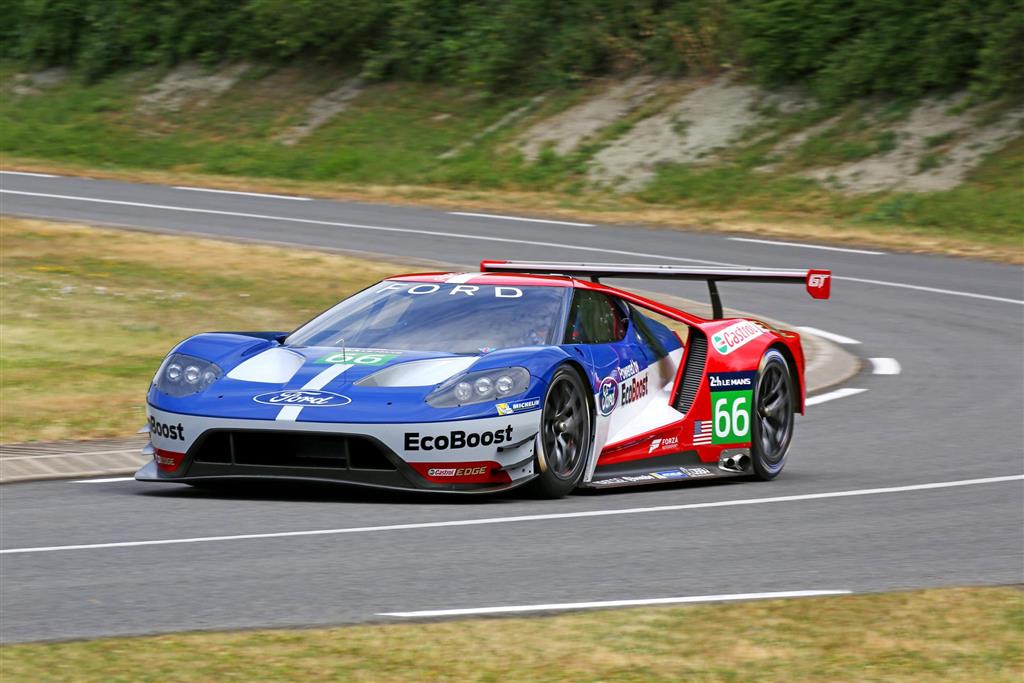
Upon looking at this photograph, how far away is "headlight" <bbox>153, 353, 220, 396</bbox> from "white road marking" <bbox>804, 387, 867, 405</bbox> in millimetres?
Answer: 6118

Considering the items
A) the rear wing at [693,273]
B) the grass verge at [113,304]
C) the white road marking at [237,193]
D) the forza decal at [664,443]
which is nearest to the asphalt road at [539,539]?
the forza decal at [664,443]

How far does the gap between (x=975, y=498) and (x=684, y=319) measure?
6.62ft

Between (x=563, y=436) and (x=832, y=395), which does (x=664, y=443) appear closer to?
(x=563, y=436)

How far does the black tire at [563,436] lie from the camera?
333 inches

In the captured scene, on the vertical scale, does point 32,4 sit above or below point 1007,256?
above

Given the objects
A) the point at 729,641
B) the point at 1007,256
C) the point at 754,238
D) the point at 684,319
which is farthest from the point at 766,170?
the point at 729,641

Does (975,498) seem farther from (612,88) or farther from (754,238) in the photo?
(612,88)

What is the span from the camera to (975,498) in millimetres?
8969

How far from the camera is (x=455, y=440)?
26.7 ft

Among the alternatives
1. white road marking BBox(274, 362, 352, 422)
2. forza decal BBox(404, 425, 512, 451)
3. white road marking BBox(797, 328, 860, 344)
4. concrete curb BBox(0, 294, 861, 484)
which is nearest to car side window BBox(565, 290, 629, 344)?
forza decal BBox(404, 425, 512, 451)

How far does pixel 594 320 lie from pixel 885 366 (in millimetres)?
6815

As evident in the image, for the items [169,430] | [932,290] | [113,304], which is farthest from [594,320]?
[932,290]

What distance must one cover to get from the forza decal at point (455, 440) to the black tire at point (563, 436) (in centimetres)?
25

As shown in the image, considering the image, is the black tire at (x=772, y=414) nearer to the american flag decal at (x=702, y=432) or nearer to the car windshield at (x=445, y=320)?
the american flag decal at (x=702, y=432)
